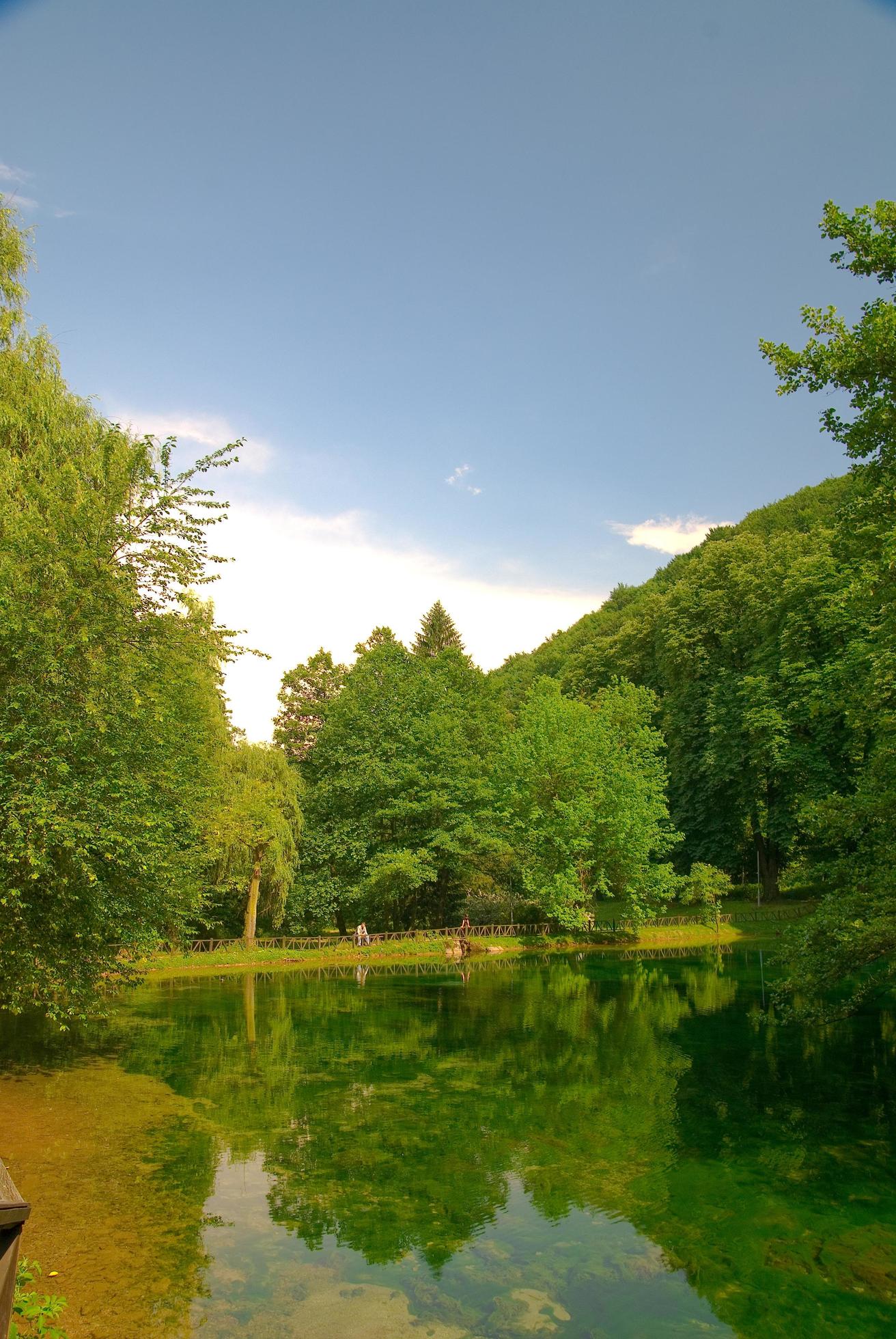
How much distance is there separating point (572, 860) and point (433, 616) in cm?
2915

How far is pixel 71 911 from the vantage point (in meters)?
12.5

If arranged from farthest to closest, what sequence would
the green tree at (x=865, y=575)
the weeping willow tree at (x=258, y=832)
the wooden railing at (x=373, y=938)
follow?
the wooden railing at (x=373, y=938) → the weeping willow tree at (x=258, y=832) → the green tree at (x=865, y=575)

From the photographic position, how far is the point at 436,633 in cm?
6512

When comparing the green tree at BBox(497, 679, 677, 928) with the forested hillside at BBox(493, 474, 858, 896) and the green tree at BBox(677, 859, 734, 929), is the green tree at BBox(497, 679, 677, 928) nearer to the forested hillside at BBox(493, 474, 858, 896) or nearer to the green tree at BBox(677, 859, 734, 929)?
the green tree at BBox(677, 859, 734, 929)

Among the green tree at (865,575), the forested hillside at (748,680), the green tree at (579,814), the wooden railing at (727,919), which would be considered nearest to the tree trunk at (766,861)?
the forested hillside at (748,680)

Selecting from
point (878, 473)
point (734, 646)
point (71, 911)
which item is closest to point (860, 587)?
point (878, 473)

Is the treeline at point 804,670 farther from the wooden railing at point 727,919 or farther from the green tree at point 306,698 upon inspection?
the green tree at point 306,698

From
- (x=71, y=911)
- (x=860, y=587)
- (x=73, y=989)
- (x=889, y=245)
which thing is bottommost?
(x=73, y=989)

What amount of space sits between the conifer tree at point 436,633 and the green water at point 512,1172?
44905mm

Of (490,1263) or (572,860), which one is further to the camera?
(572,860)

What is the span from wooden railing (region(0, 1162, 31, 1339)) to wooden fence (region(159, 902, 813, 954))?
32.2m

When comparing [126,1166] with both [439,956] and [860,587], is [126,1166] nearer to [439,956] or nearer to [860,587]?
[860,587]

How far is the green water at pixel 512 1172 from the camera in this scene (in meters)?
7.53

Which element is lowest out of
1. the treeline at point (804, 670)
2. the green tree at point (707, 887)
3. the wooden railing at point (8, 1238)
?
the green tree at point (707, 887)
